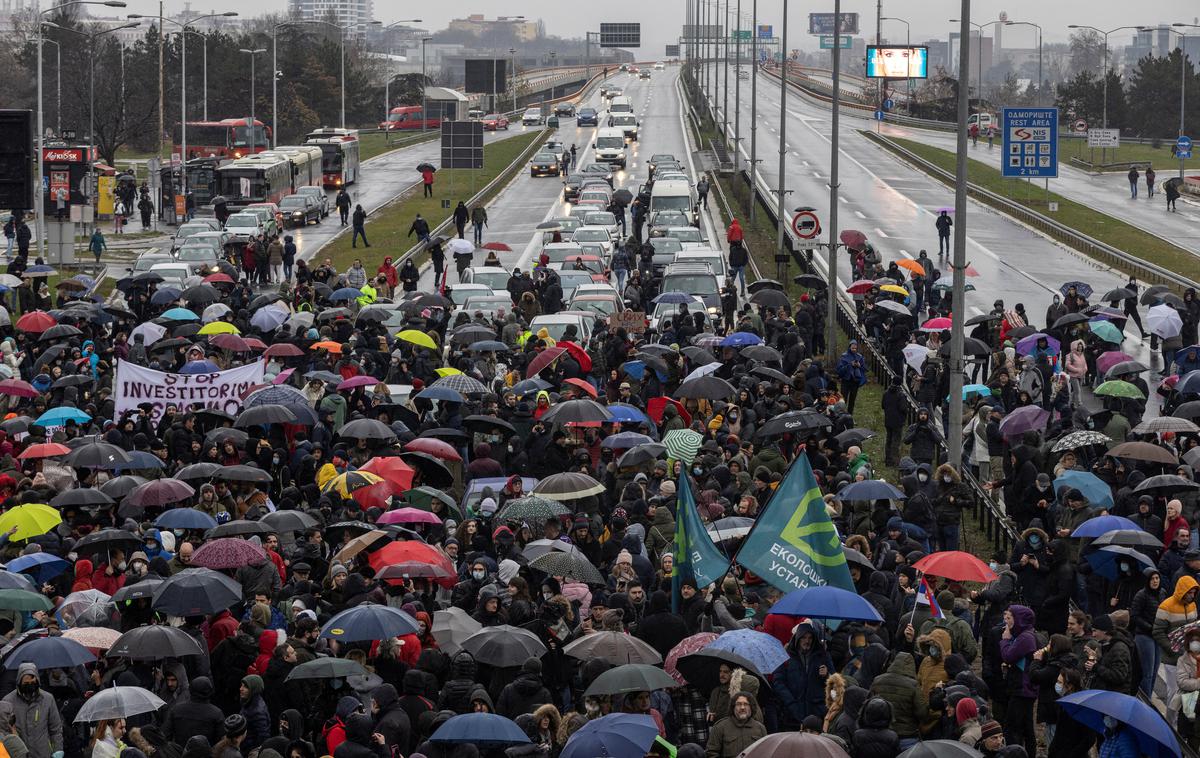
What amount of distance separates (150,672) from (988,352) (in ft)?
56.6

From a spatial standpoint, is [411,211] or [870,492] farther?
[411,211]

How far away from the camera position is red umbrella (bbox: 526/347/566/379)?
87.7 ft

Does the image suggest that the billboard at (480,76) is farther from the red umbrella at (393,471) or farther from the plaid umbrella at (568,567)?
the plaid umbrella at (568,567)

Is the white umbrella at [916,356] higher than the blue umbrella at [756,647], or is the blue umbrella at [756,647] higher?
the white umbrella at [916,356]

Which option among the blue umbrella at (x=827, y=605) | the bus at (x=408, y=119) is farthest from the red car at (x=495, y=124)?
the blue umbrella at (x=827, y=605)

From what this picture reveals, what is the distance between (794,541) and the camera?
588 inches

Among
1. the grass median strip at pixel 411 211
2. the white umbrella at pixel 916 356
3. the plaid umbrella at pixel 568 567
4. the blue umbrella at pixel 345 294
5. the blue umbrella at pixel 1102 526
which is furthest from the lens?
the grass median strip at pixel 411 211

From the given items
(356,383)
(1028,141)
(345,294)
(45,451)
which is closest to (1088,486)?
(356,383)

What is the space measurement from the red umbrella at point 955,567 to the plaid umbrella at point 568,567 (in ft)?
8.94

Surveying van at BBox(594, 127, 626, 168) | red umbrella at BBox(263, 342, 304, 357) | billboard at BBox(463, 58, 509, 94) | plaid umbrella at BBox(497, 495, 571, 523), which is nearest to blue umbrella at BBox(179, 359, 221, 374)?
red umbrella at BBox(263, 342, 304, 357)

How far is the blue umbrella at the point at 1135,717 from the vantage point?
1177 cm

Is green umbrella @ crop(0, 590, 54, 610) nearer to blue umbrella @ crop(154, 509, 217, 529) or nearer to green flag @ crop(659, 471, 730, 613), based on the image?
blue umbrella @ crop(154, 509, 217, 529)

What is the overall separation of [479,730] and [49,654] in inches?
138

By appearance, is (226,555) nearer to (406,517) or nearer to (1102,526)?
(406,517)
